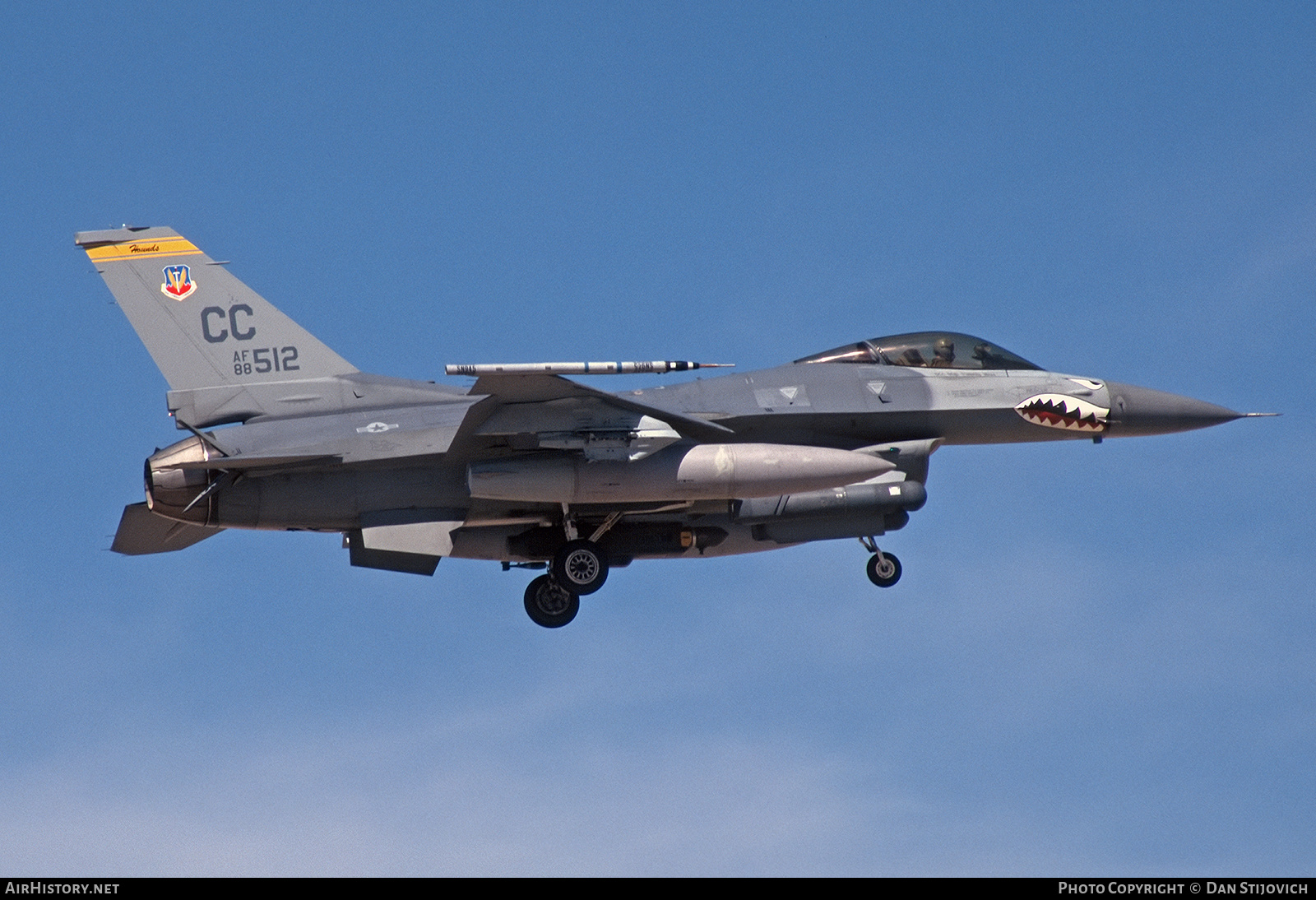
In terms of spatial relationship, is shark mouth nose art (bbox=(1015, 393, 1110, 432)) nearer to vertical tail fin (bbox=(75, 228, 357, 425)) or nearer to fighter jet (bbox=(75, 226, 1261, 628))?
fighter jet (bbox=(75, 226, 1261, 628))

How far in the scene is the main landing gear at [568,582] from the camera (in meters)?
17.5

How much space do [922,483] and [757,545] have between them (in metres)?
2.14

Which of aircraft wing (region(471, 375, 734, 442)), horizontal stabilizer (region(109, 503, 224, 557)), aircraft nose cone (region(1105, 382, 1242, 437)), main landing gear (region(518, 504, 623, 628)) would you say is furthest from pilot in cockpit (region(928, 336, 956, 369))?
horizontal stabilizer (region(109, 503, 224, 557))

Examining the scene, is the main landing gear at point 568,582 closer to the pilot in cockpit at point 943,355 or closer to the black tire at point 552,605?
the black tire at point 552,605

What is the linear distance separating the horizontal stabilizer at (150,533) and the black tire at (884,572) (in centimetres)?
730

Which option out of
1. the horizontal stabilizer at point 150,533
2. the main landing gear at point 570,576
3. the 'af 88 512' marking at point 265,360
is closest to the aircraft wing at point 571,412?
the main landing gear at point 570,576

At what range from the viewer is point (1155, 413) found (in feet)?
60.6

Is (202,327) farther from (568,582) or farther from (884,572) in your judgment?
(884,572)

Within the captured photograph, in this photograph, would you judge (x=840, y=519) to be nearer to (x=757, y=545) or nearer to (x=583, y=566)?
(x=757, y=545)

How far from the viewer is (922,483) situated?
703 inches

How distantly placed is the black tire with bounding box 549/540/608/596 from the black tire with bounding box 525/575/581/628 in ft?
1.40
